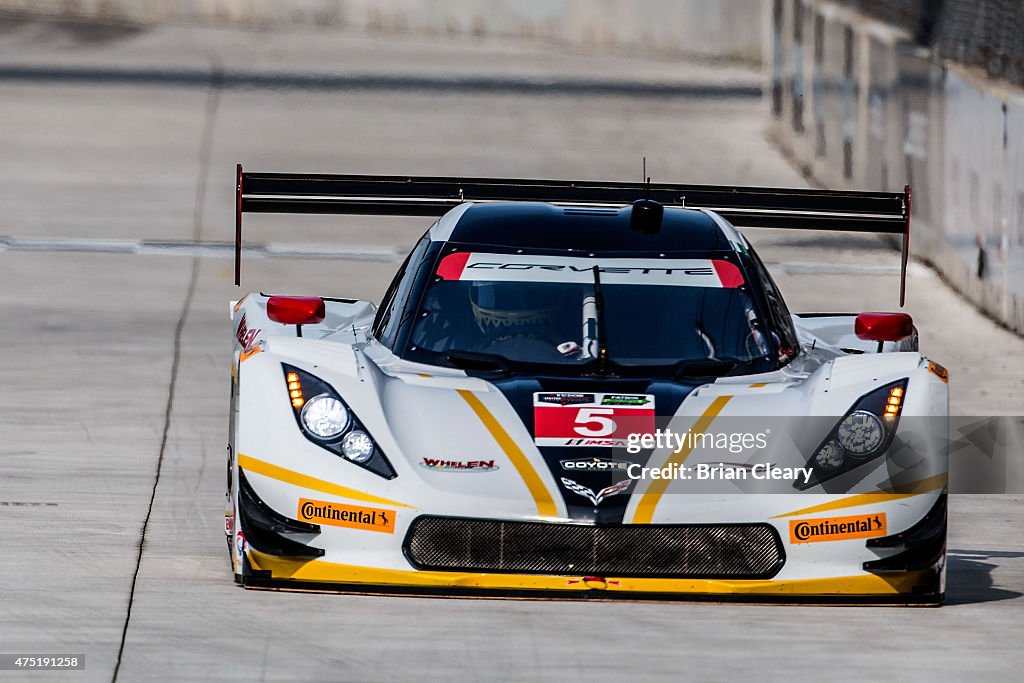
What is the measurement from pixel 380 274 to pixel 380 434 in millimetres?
8156

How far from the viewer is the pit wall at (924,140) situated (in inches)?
523

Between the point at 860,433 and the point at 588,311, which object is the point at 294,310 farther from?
the point at 860,433

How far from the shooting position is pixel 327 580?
6.57 meters

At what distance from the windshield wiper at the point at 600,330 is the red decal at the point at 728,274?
0.45 meters

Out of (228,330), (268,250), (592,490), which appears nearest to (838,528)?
(592,490)

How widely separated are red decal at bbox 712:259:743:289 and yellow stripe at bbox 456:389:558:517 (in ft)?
4.08

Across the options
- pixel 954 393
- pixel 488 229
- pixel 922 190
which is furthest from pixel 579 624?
pixel 922 190

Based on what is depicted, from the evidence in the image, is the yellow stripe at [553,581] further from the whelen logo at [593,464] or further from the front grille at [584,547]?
the whelen logo at [593,464]

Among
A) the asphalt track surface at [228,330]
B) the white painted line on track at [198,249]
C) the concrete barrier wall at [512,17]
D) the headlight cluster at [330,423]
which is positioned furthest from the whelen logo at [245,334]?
the concrete barrier wall at [512,17]

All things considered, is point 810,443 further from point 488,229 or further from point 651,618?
point 488,229

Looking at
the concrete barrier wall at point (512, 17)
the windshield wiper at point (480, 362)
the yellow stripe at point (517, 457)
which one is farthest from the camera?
the concrete barrier wall at point (512, 17)

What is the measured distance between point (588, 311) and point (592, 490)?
1117 millimetres

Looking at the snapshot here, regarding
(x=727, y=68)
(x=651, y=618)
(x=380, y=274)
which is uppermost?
(x=651, y=618)

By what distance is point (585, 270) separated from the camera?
7.63 metres
